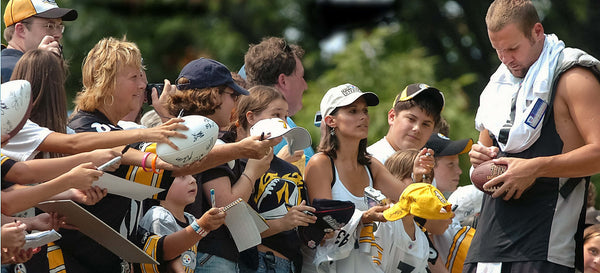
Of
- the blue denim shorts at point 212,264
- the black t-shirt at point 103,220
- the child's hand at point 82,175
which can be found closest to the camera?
the child's hand at point 82,175

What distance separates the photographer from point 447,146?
7.71m

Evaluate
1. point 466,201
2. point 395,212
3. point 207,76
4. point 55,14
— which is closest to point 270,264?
point 395,212

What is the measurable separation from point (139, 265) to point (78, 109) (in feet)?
2.98

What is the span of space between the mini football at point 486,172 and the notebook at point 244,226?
1210 mm

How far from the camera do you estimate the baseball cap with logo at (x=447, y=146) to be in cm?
764

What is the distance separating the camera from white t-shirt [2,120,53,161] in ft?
16.0

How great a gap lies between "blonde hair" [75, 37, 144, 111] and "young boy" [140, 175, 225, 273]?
0.60 metres

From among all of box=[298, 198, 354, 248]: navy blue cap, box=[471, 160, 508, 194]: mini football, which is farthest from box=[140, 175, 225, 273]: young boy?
box=[471, 160, 508, 194]: mini football

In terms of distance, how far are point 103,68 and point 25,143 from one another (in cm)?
84

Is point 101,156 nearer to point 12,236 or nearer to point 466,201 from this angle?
point 12,236

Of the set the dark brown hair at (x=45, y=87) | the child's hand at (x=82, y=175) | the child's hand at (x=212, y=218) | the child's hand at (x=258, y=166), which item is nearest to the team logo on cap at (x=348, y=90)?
the child's hand at (x=258, y=166)

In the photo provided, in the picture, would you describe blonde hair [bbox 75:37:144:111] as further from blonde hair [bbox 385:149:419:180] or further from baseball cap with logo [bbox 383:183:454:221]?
blonde hair [bbox 385:149:419:180]

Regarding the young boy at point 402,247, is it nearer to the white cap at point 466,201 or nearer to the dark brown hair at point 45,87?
the white cap at point 466,201

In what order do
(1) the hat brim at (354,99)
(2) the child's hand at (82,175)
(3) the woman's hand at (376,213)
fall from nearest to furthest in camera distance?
(2) the child's hand at (82,175), (3) the woman's hand at (376,213), (1) the hat brim at (354,99)
